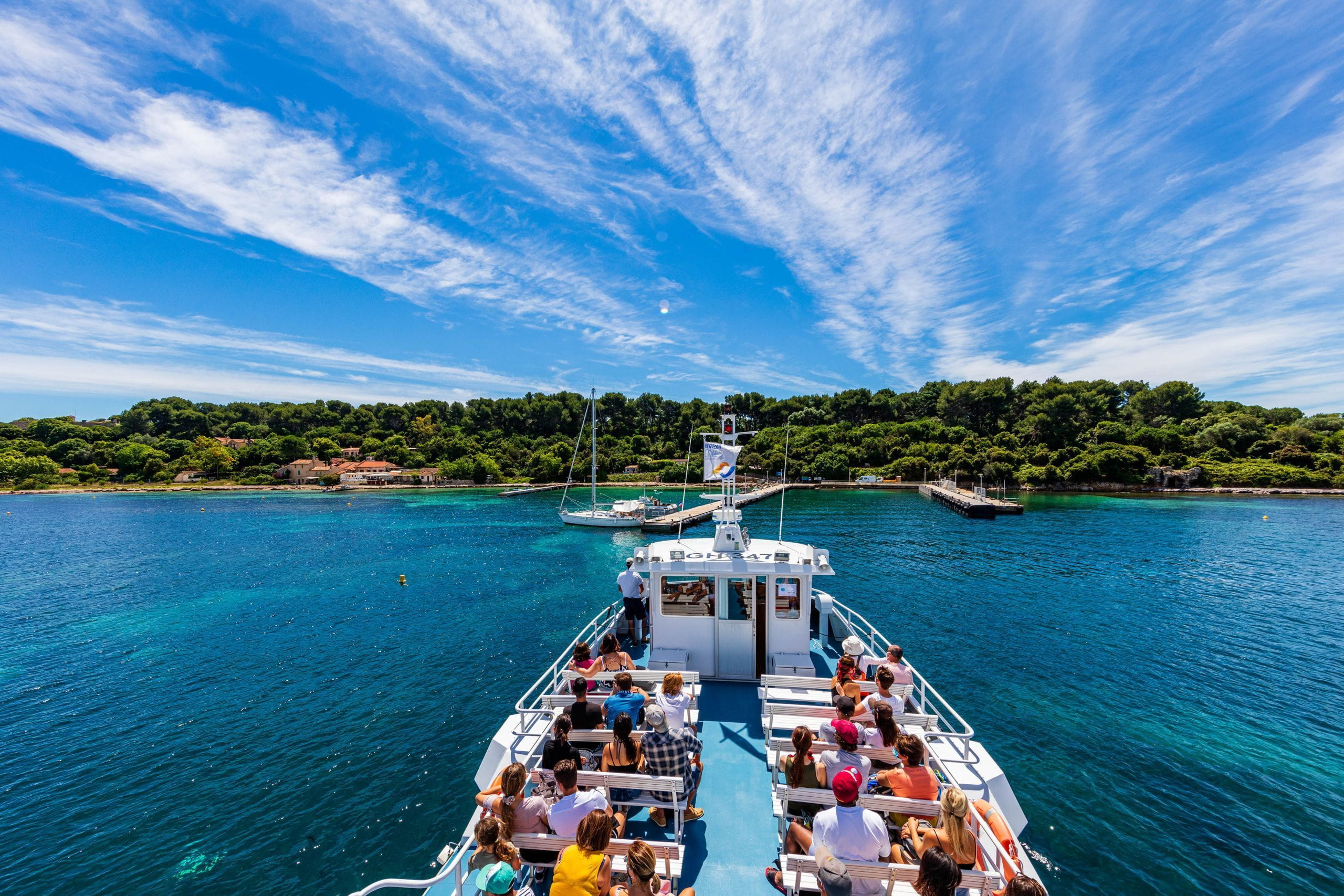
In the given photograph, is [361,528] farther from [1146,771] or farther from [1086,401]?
[1086,401]

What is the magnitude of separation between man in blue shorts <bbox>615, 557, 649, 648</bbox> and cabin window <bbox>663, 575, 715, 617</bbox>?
1.56 metres

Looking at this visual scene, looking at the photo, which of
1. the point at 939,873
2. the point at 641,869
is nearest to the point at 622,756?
the point at 641,869

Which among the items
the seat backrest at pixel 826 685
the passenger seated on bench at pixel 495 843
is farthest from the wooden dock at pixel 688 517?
the passenger seated on bench at pixel 495 843

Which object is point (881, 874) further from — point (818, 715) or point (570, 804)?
point (818, 715)

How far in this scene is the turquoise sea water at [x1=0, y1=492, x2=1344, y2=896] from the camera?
955 centimetres

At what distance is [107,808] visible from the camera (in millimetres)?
10914

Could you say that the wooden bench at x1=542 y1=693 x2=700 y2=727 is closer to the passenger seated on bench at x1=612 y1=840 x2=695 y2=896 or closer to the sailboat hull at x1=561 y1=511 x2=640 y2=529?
the passenger seated on bench at x1=612 y1=840 x2=695 y2=896

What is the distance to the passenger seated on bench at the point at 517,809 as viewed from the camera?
479cm

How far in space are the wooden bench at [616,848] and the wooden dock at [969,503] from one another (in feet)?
198

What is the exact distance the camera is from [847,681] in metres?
7.64

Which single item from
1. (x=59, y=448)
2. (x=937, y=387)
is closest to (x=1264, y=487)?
(x=937, y=387)

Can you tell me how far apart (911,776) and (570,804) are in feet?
11.2

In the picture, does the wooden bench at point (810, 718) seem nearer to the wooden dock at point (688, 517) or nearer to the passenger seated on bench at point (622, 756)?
the passenger seated on bench at point (622, 756)

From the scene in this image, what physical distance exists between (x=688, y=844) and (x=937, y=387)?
131 meters
